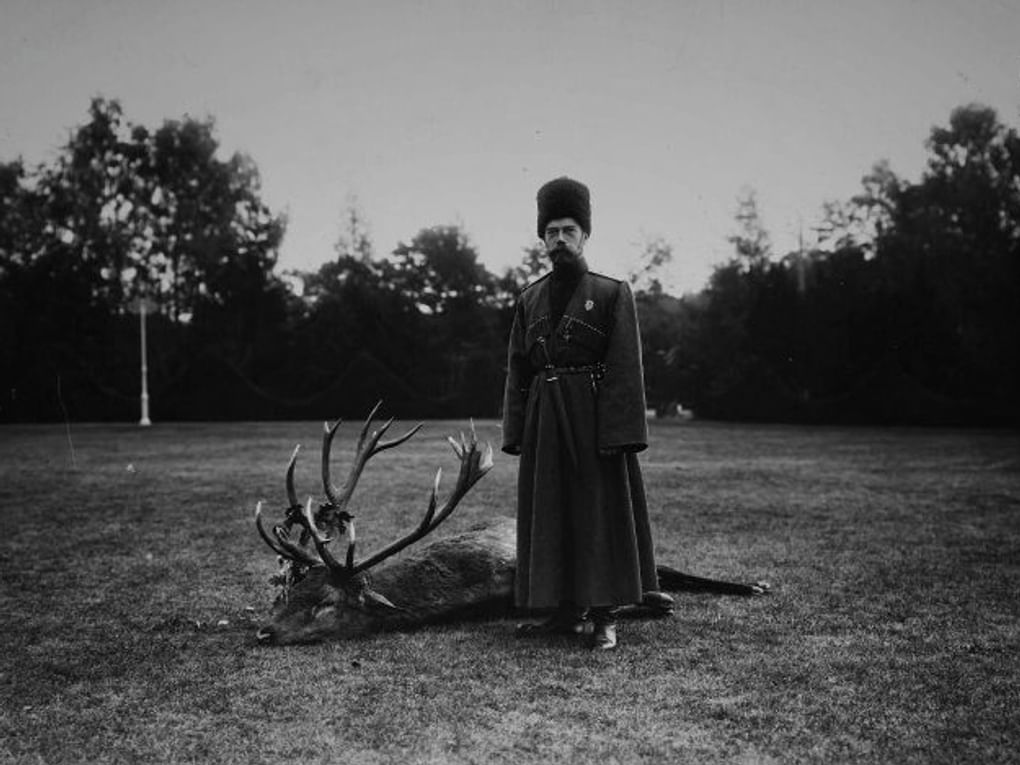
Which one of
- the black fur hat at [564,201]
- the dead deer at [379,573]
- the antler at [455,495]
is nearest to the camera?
the dead deer at [379,573]

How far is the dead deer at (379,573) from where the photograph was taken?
15.7ft

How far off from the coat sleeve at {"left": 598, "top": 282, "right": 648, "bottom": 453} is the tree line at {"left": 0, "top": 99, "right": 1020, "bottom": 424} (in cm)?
2768

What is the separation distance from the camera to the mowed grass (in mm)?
3393

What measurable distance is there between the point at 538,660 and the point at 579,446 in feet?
3.68

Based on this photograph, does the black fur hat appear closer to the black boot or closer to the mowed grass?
the black boot

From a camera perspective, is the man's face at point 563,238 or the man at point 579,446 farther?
the man's face at point 563,238

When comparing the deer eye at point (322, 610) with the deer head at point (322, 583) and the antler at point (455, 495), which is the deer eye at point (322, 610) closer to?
the deer head at point (322, 583)

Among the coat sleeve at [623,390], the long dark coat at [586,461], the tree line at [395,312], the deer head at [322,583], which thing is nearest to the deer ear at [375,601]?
the deer head at [322,583]

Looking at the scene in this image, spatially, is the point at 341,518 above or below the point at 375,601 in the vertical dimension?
above

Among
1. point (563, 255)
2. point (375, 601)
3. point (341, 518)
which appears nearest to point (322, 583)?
point (375, 601)

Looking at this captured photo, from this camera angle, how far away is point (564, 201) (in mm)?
5043

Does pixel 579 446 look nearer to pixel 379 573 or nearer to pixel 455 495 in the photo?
pixel 455 495

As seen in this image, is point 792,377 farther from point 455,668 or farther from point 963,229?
point 455,668

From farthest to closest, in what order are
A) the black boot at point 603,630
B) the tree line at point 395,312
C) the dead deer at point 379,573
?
the tree line at point 395,312 → the dead deer at point 379,573 → the black boot at point 603,630
